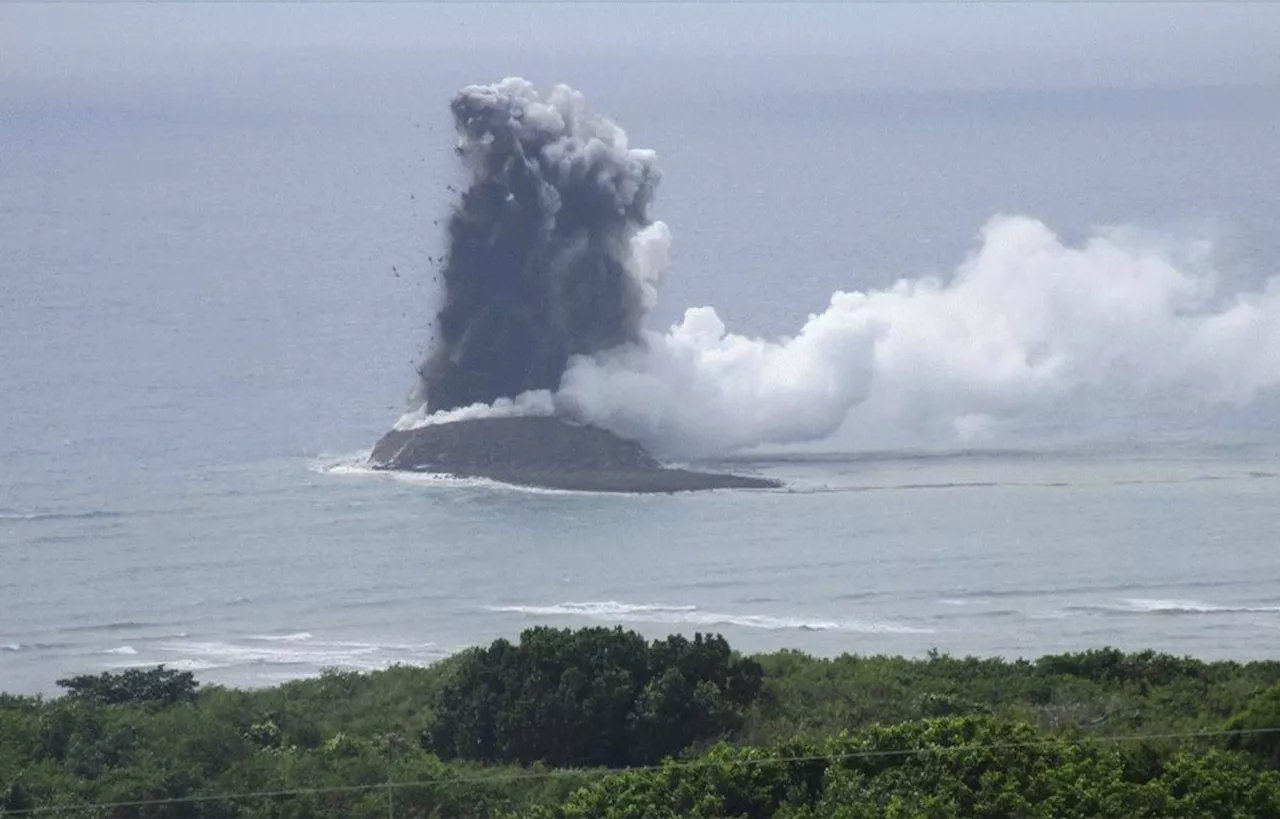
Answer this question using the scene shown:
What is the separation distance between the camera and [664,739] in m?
33.9

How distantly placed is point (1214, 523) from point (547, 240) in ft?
69.8

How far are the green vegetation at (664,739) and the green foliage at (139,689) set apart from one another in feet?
0.15

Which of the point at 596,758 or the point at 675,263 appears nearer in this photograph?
the point at 596,758

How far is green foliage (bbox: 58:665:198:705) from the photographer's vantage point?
122ft

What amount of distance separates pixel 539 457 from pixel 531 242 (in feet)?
22.5

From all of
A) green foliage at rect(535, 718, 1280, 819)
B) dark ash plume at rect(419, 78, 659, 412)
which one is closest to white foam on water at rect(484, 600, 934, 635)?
dark ash plume at rect(419, 78, 659, 412)

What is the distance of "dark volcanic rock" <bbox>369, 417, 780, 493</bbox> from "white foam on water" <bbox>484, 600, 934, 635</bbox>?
1386cm

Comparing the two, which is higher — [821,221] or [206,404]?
[821,221]

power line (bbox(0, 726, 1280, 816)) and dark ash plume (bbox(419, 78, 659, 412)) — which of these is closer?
power line (bbox(0, 726, 1280, 816))

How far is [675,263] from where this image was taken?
5197 inches

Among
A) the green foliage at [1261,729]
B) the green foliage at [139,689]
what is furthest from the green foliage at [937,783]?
the green foliage at [139,689]

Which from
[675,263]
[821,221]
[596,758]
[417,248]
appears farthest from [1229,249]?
[596,758]

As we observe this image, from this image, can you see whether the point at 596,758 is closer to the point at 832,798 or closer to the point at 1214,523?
the point at 832,798

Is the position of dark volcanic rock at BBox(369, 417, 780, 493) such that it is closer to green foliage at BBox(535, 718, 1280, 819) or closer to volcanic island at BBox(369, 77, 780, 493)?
volcanic island at BBox(369, 77, 780, 493)
